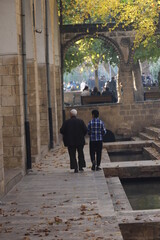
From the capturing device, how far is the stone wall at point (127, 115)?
1068 inches

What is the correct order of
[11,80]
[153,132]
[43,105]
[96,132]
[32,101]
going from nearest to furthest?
[11,80]
[96,132]
[32,101]
[43,105]
[153,132]

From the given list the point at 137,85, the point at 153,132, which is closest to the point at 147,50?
the point at 137,85

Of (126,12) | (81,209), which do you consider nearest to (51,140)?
(126,12)

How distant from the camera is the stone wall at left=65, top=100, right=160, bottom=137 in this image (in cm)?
2712

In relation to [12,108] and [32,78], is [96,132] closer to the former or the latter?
[12,108]

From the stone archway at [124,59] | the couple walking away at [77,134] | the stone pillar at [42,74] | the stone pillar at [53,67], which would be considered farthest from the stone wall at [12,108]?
the stone archway at [124,59]

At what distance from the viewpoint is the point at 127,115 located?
27.4 m

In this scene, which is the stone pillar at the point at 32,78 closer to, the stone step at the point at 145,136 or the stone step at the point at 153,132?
the stone step at the point at 153,132

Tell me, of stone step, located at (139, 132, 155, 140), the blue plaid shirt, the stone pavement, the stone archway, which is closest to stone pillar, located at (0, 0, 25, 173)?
the stone pavement

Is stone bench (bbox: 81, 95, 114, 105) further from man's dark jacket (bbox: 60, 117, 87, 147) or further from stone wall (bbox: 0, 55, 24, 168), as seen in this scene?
stone wall (bbox: 0, 55, 24, 168)

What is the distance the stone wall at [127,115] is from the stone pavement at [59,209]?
1319cm

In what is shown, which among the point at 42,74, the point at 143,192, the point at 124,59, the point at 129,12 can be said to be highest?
the point at 129,12

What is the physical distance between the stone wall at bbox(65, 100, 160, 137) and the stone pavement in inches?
519

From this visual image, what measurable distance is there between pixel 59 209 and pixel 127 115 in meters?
18.5
